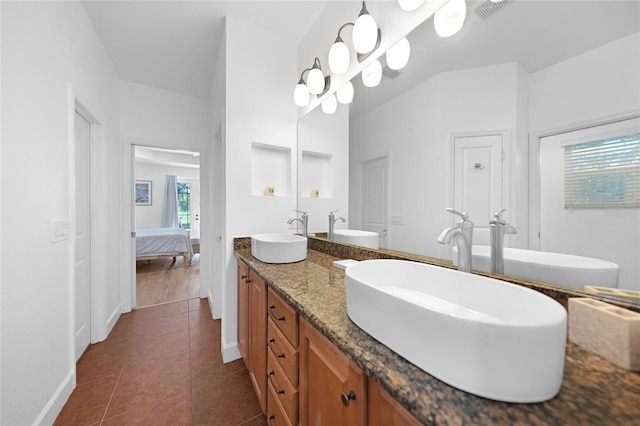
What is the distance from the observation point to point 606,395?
411mm

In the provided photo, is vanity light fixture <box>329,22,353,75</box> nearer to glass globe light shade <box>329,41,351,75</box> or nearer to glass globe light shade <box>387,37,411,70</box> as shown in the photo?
glass globe light shade <box>329,41,351,75</box>

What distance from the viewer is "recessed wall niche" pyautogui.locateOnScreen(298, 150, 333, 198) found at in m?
1.81

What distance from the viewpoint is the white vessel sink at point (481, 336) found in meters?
0.38

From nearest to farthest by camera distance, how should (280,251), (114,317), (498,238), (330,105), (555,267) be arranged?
(555,267)
(498,238)
(280,251)
(330,105)
(114,317)

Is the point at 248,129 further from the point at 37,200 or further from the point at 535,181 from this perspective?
the point at 535,181

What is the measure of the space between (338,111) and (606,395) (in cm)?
170

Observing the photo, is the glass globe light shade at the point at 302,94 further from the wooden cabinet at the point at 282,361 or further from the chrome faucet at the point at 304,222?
the wooden cabinet at the point at 282,361

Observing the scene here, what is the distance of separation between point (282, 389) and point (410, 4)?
183 centimetres

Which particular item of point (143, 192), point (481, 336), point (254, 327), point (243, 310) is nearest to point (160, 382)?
point (243, 310)

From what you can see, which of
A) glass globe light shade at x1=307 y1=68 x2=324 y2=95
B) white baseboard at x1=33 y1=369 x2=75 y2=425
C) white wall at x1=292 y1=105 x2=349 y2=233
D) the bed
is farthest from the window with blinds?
the bed

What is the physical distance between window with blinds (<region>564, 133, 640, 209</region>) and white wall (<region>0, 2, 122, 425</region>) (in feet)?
6.86

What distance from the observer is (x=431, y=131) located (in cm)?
103

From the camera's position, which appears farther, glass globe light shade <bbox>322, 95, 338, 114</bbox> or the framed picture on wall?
the framed picture on wall

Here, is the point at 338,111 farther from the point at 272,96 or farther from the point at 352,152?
the point at 272,96
